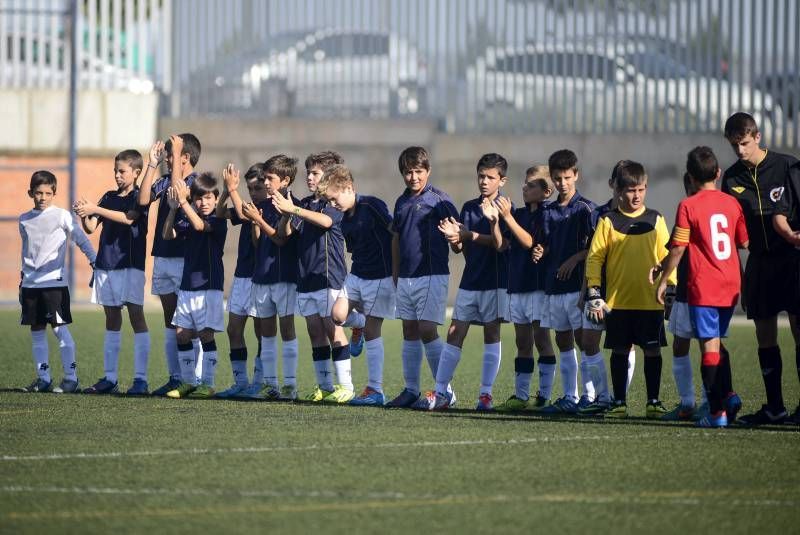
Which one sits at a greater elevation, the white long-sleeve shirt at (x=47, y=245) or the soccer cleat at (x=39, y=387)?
the white long-sleeve shirt at (x=47, y=245)

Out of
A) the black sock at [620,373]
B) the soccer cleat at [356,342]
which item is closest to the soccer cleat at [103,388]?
the soccer cleat at [356,342]

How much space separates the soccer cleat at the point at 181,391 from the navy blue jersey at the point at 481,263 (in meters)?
2.26

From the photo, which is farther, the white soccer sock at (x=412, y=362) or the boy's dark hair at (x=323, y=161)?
the boy's dark hair at (x=323, y=161)

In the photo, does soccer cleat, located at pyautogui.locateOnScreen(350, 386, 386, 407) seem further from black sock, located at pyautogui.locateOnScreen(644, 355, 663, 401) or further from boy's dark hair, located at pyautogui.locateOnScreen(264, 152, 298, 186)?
black sock, located at pyautogui.locateOnScreen(644, 355, 663, 401)

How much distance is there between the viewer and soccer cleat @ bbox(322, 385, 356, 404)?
10125 mm

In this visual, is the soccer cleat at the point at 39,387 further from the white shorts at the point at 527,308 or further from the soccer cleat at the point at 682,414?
the soccer cleat at the point at 682,414

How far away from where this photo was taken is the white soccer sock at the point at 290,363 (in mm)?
10406

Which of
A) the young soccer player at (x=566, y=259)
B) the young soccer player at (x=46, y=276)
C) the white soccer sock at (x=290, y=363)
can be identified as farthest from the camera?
the young soccer player at (x=46, y=276)

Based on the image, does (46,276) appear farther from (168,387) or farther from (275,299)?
(275,299)

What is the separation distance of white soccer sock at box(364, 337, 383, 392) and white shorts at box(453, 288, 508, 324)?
24.5 inches

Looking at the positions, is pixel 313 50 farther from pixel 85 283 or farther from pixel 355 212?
pixel 355 212

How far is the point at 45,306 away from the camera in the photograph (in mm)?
11055

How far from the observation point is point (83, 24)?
21.2 m

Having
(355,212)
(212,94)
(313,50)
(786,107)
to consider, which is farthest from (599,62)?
(355,212)
